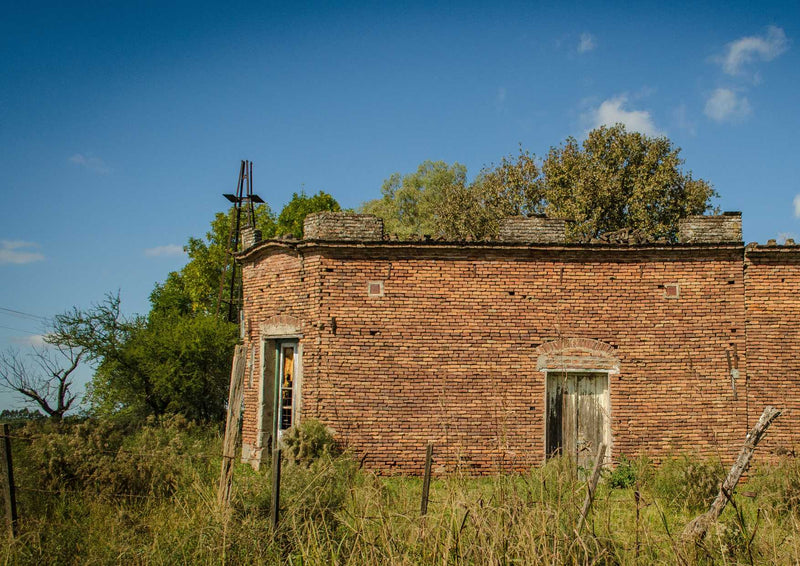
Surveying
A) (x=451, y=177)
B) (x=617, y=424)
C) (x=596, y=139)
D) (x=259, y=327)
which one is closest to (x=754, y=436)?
(x=617, y=424)

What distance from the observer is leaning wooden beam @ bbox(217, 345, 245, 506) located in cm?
605

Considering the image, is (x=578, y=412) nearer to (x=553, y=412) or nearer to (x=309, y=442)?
(x=553, y=412)

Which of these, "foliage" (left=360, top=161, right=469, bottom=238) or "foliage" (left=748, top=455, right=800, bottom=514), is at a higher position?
"foliage" (left=360, top=161, right=469, bottom=238)

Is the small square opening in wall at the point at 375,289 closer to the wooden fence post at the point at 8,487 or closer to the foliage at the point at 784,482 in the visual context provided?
the wooden fence post at the point at 8,487

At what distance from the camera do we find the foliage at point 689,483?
866cm

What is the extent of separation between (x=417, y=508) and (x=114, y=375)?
614 inches

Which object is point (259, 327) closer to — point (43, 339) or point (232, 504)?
point (232, 504)

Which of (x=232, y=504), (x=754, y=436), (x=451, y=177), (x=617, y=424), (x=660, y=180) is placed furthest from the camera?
(x=451, y=177)

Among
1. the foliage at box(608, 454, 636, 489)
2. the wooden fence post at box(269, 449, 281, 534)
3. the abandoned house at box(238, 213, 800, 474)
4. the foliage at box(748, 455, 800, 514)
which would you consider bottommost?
the foliage at box(608, 454, 636, 489)

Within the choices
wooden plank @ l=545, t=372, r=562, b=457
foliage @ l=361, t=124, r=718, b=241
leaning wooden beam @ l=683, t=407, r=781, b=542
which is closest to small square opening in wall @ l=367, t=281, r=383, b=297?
wooden plank @ l=545, t=372, r=562, b=457

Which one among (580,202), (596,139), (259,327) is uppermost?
(596,139)

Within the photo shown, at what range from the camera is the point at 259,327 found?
12.2m

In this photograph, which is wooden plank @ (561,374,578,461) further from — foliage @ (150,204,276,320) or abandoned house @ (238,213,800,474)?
foliage @ (150,204,276,320)

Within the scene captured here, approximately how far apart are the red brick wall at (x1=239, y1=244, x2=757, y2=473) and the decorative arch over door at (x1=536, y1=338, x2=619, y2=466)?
17 centimetres
